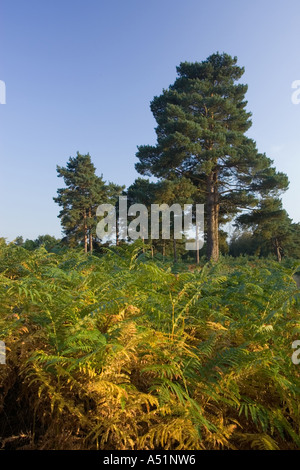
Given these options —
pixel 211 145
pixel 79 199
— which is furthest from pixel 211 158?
pixel 79 199

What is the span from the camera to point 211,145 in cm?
1961

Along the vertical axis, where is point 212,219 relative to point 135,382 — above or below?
above

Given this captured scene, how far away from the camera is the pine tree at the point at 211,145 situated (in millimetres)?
17625

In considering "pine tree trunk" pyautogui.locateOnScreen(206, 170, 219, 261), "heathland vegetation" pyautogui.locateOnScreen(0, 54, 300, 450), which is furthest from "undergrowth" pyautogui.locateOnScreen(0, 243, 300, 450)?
"pine tree trunk" pyautogui.locateOnScreen(206, 170, 219, 261)

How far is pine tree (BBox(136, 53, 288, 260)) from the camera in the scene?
17.6m

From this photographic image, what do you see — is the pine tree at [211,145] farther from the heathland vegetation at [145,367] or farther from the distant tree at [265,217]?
the heathland vegetation at [145,367]

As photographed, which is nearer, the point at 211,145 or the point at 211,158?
the point at 211,158

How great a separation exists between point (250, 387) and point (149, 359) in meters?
0.76

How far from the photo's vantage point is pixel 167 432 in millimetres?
1715

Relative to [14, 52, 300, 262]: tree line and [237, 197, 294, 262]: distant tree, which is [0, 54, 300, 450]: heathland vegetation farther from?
[237, 197, 294, 262]: distant tree

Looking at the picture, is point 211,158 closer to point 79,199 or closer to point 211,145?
point 211,145

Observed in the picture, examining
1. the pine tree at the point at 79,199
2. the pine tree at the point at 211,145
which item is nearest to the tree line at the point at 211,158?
the pine tree at the point at 211,145

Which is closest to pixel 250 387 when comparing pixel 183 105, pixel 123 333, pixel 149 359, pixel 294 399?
pixel 294 399

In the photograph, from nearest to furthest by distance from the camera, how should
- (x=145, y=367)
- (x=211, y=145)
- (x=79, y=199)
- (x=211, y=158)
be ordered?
(x=145, y=367) < (x=211, y=158) < (x=211, y=145) < (x=79, y=199)
